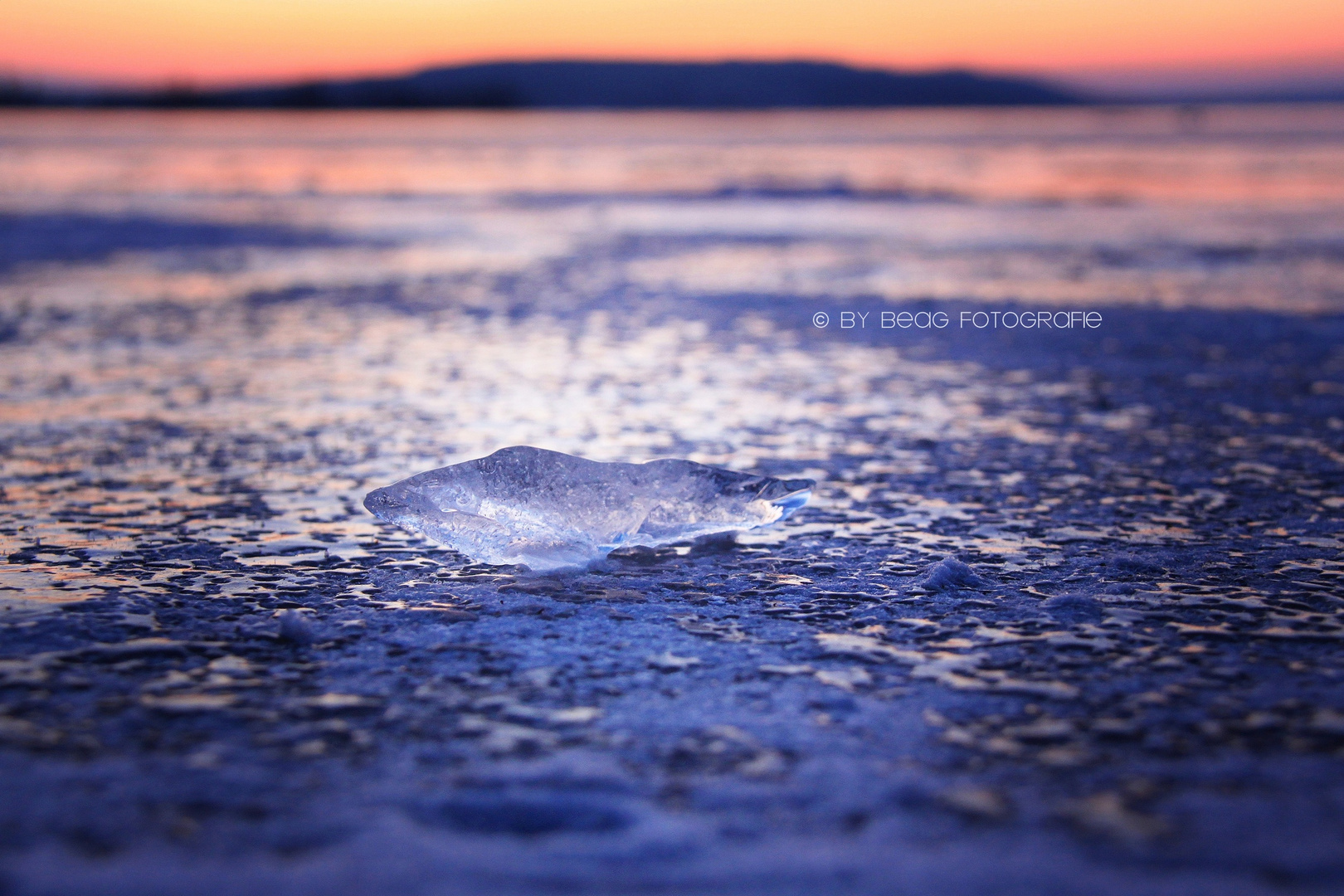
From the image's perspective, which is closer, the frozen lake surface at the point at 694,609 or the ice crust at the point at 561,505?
the frozen lake surface at the point at 694,609

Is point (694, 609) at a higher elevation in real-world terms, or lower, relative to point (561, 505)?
lower

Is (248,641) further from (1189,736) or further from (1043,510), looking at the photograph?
(1043,510)

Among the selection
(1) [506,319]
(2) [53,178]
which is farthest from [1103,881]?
(2) [53,178]

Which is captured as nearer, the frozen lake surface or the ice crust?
the frozen lake surface
